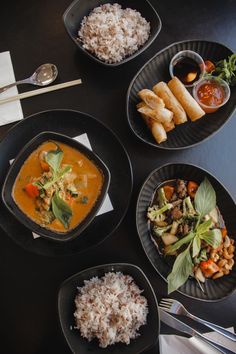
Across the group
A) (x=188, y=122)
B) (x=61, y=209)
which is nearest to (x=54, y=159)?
(x=61, y=209)

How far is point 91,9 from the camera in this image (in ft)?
7.09

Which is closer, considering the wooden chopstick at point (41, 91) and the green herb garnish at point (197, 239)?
the green herb garnish at point (197, 239)

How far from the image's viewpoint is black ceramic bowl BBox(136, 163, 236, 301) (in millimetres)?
2006

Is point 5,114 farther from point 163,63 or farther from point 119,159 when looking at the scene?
point 163,63

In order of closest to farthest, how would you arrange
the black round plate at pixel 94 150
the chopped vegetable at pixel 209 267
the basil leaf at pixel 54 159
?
1. the basil leaf at pixel 54 159
2. the black round plate at pixel 94 150
3. the chopped vegetable at pixel 209 267

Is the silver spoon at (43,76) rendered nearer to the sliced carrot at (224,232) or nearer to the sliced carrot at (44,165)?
the sliced carrot at (44,165)

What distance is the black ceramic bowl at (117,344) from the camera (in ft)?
6.11

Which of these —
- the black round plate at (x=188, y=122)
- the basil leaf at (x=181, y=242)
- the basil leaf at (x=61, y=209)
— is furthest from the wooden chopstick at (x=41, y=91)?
the basil leaf at (x=181, y=242)

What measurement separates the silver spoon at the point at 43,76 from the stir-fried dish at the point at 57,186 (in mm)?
385

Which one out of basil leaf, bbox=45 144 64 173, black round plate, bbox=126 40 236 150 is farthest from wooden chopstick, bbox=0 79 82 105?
basil leaf, bbox=45 144 64 173

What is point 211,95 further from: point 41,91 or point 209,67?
point 41,91

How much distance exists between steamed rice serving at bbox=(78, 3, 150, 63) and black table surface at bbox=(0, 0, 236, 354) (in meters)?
0.12

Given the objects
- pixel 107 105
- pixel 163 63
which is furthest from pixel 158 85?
pixel 107 105

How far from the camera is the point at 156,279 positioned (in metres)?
2.08
